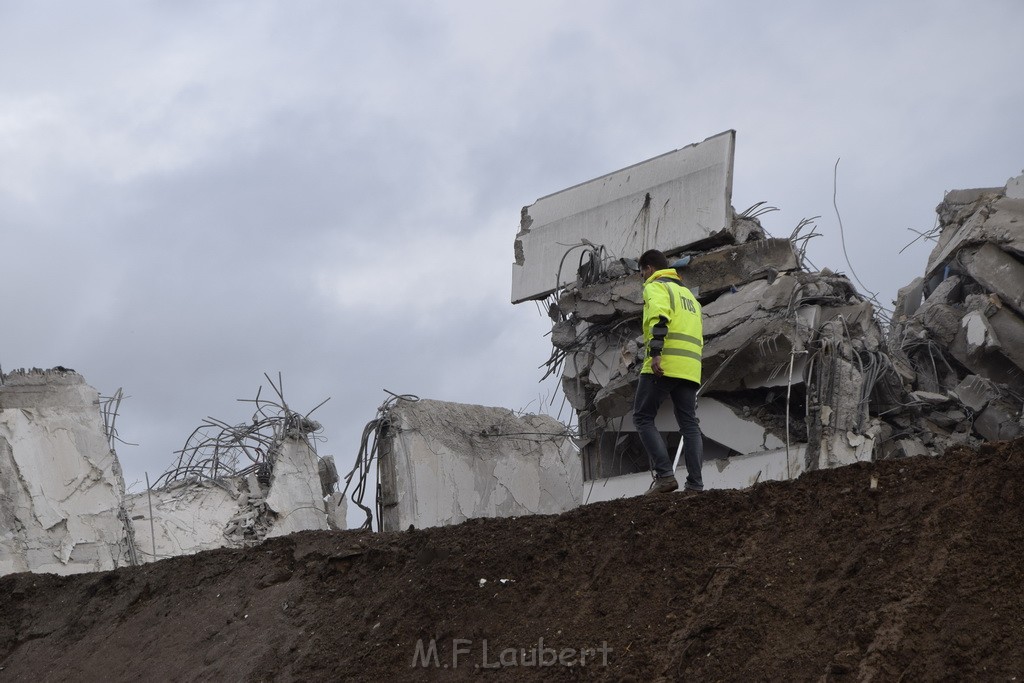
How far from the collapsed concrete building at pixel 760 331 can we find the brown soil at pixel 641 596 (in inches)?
116

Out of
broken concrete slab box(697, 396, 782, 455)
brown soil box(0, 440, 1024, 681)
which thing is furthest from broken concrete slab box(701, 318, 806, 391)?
brown soil box(0, 440, 1024, 681)

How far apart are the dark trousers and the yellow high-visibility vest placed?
0.30ft

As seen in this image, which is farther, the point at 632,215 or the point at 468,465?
the point at 468,465

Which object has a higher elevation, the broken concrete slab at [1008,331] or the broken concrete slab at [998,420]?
the broken concrete slab at [1008,331]

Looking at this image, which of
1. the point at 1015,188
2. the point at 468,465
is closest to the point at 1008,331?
the point at 1015,188

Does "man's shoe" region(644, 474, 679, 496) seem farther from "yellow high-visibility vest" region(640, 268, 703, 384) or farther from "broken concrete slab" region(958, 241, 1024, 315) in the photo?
"broken concrete slab" region(958, 241, 1024, 315)

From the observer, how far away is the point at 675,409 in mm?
7324

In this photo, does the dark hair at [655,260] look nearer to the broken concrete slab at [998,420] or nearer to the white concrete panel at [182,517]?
the broken concrete slab at [998,420]

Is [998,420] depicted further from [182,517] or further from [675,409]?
[182,517]

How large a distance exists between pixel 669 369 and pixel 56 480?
552 cm

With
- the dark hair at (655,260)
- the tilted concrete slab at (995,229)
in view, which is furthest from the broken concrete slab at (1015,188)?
the dark hair at (655,260)

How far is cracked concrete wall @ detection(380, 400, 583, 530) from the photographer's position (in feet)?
35.3

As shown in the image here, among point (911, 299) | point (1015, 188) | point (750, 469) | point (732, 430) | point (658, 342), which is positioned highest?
point (1015, 188)

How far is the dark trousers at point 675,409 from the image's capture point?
7.24 m
